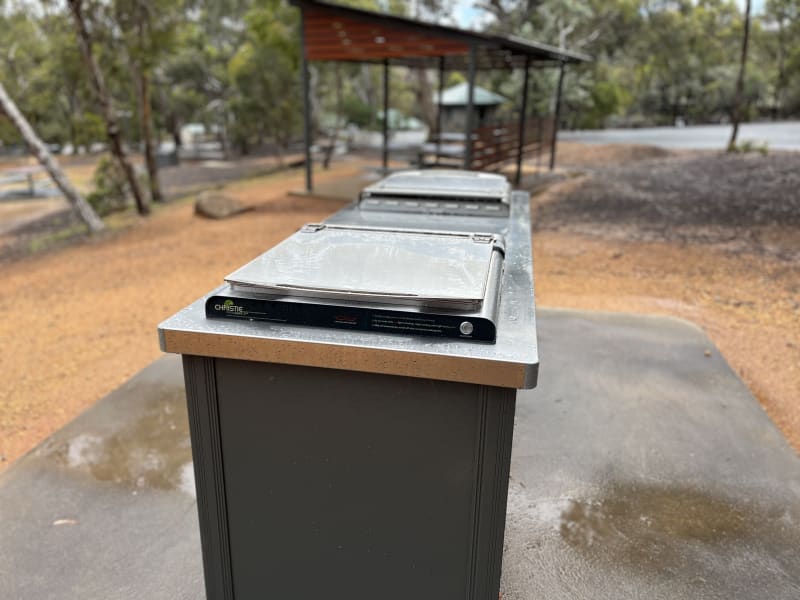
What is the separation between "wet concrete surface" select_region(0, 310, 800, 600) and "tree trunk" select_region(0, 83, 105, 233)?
7.10 meters

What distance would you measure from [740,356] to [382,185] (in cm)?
311

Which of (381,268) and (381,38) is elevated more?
(381,38)

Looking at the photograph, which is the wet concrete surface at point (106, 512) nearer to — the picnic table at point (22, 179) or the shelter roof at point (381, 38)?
the shelter roof at point (381, 38)

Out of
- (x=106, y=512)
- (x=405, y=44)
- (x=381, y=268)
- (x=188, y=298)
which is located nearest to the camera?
(x=381, y=268)

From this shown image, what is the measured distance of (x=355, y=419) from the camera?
1567 mm

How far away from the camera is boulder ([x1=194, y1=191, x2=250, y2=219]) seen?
10586 mm

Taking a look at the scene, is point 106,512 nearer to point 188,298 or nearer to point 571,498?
point 571,498

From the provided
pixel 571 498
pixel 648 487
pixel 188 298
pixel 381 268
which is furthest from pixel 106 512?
pixel 188 298

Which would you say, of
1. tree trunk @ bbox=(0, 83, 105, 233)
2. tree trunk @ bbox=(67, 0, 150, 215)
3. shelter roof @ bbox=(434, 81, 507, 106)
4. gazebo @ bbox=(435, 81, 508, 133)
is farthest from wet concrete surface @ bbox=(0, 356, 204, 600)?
shelter roof @ bbox=(434, 81, 507, 106)

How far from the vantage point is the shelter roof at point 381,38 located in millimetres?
9328

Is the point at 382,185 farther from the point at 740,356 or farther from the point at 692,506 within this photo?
the point at 740,356

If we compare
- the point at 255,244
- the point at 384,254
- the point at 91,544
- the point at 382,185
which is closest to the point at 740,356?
the point at 382,185

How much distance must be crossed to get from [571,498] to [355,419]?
1.45 meters

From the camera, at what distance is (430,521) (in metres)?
1.61
